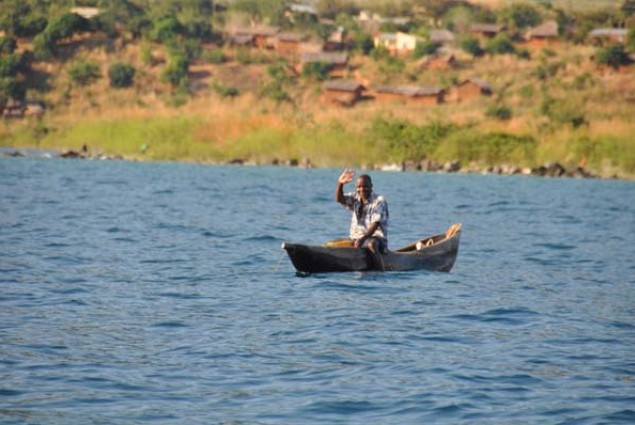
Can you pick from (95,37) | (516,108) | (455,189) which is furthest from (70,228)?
(95,37)

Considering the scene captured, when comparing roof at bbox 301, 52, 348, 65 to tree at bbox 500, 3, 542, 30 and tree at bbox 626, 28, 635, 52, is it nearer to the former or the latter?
tree at bbox 626, 28, 635, 52

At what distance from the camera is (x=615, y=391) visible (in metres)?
10.3

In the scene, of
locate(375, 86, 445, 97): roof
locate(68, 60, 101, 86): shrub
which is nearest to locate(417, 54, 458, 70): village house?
locate(375, 86, 445, 97): roof

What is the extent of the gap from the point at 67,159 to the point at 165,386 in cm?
4653

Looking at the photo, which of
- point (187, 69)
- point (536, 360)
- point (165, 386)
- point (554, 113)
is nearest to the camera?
point (165, 386)

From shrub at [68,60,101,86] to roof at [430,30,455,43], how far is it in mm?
24530

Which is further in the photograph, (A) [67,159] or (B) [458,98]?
(B) [458,98]

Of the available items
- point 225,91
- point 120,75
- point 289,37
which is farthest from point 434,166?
A: point 289,37

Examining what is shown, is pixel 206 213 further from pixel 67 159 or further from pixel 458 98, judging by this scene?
pixel 458 98

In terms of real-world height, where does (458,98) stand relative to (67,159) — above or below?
above

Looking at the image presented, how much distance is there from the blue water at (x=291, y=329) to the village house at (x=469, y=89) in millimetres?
46533

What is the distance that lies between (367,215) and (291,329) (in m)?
4.64

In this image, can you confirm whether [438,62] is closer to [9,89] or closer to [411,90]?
[411,90]

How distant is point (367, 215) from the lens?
17.0m
